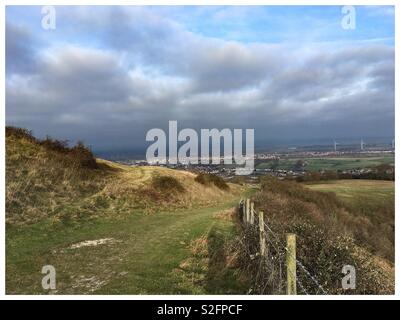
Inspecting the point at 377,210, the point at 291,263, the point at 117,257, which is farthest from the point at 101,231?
the point at 377,210

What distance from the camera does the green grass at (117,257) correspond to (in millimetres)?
11211

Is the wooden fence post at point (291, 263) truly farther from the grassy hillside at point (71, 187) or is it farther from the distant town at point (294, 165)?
the distant town at point (294, 165)

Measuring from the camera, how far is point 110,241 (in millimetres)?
16906

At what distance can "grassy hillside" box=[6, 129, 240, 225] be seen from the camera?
20281mm

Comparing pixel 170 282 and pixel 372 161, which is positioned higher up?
pixel 372 161

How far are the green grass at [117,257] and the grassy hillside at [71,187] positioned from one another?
5.32 ft

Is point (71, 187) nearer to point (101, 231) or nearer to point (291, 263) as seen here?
point (101, 231)

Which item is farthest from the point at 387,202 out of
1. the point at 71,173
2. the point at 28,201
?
the point at 28,201

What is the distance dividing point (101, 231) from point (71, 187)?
704 centimetres

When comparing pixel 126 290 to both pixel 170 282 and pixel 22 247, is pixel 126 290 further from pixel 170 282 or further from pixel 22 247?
pixel 22 247

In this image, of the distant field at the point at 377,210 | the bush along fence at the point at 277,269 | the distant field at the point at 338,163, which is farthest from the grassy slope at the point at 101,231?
the distant field at the point at 338,163

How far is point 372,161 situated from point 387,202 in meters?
37.3

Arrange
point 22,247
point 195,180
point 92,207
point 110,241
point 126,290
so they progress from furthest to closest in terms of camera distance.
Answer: point 195,180
point 92,207
point 110,241
point 22,247
point 126,290

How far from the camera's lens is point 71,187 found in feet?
81.4
